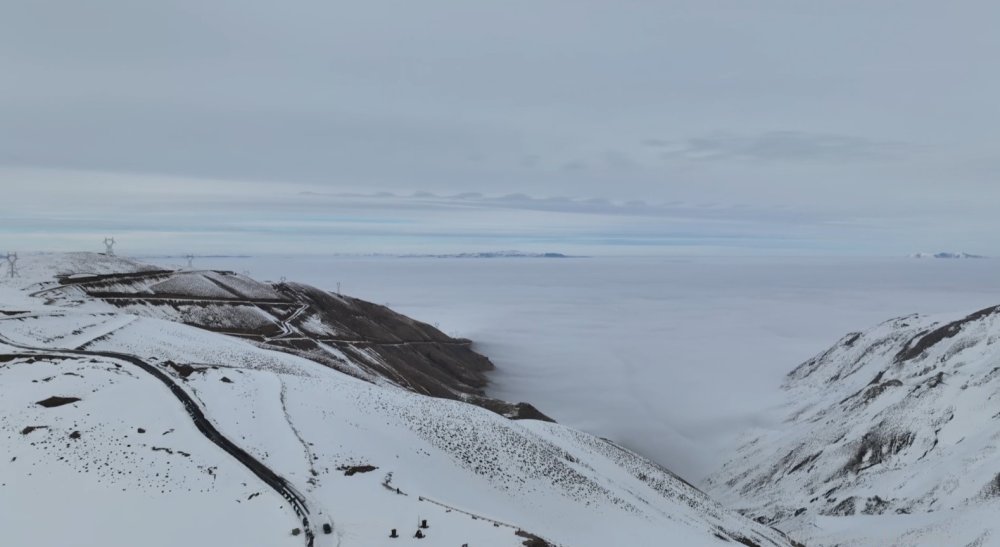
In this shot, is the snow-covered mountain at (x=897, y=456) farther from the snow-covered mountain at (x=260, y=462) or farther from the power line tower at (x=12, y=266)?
the power line tower at (x=12, y=266)

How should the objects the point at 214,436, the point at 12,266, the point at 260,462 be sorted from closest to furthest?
1. the point at 260,462
2. the point at 214,436
3. the point at 12,266

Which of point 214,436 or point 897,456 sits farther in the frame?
point 897,456

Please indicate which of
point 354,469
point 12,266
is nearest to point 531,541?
point 354,469

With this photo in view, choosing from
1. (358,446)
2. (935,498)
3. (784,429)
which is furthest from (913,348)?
(358,446)

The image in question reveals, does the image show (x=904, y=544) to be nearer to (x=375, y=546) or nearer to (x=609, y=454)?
(x=609, y=454)

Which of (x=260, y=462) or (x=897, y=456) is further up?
(x=260, y=462)

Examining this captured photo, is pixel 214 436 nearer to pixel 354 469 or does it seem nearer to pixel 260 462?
pixel 260 462
